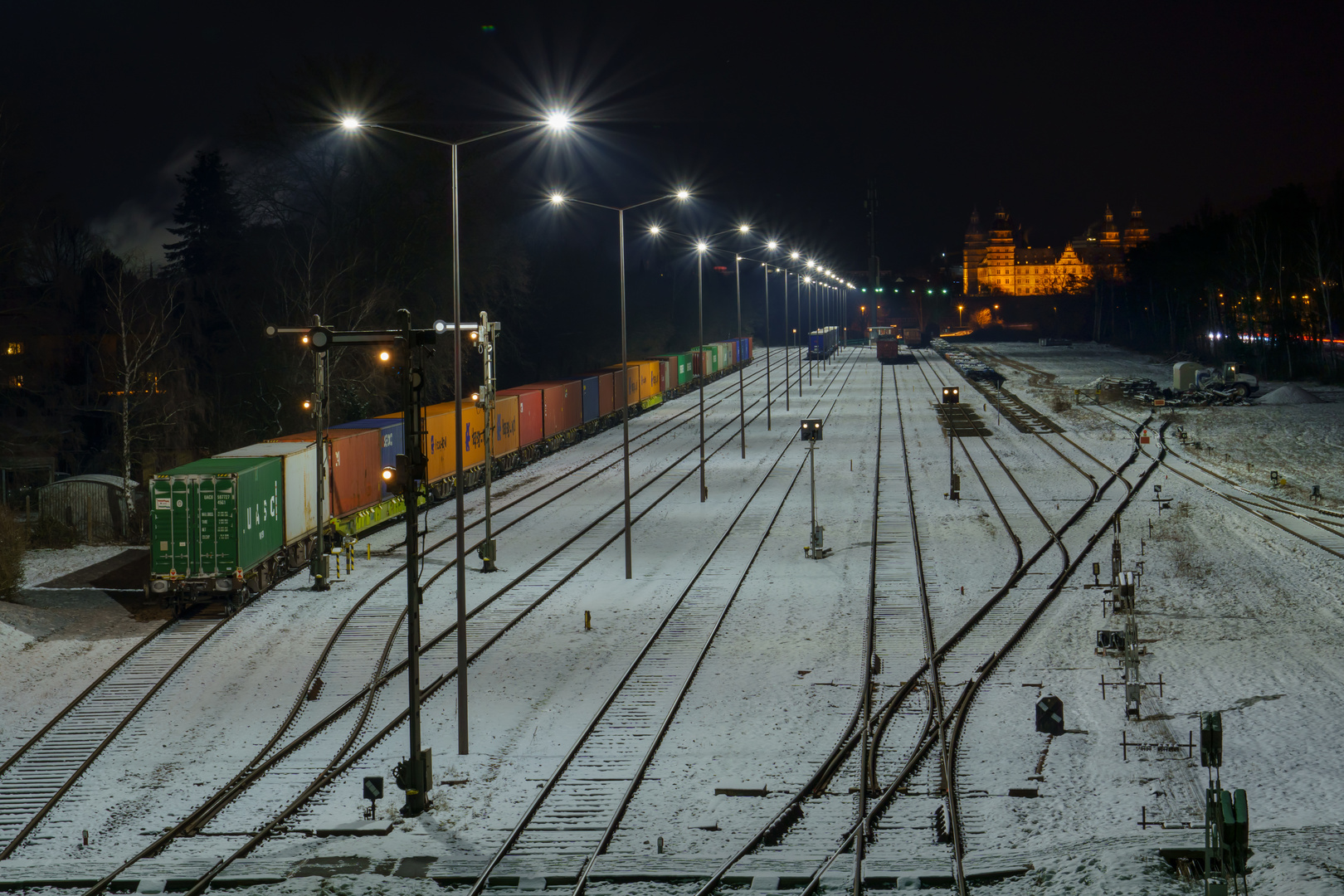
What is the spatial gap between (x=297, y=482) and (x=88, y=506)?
1051 cm

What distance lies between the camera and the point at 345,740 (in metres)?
17.5

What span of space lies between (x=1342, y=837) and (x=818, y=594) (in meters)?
14.1

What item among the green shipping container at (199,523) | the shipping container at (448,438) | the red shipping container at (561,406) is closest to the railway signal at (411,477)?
the green shipping container at (199,523)

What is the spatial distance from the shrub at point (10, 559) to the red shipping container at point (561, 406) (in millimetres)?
24935

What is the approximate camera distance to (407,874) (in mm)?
13094

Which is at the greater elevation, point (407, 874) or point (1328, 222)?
point (1328, 222)

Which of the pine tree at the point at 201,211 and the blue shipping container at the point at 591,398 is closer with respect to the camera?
the blue shipping container at the point at 591,398

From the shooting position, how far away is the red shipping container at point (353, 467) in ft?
101

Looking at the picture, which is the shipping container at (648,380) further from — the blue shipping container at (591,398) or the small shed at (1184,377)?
the small shed at (1184,377)

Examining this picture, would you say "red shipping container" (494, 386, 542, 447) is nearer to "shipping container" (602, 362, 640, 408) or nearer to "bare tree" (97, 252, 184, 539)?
"bare tree" (97, 252, 184, 539)

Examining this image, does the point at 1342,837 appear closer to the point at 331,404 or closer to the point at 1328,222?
the point at 331,404

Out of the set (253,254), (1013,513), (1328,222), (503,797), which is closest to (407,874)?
(503,797)

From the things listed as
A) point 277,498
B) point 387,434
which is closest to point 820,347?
point 387,434

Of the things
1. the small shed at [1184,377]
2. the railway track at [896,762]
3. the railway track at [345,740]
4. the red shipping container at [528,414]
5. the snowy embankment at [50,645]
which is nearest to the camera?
the railway track at [896,762]
